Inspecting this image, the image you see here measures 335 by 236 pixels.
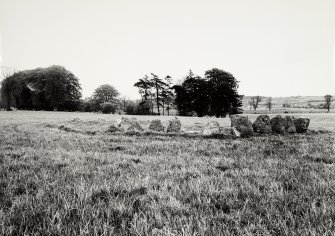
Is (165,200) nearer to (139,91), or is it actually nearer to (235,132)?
(235,132)

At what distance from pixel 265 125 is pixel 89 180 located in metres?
12.3

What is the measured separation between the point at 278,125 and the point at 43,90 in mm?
69647

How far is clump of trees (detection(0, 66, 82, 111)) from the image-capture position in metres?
67.5

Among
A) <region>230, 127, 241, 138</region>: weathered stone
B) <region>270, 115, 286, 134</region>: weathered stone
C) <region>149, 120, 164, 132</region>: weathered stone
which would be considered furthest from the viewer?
<region>149, 120, 164, 132</region>: weathered stone

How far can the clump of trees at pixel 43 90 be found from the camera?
6750 cm

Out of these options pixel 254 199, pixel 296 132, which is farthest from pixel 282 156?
pixel 296 132

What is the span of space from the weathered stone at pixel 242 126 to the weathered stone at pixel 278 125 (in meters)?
2.14

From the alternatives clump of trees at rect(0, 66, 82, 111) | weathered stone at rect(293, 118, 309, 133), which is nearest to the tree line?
clump of trees at rect(0, 66, 82, 111)

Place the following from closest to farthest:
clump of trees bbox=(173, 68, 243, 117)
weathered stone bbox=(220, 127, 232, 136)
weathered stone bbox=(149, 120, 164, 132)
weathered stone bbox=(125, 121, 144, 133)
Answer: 1. weathered stone bbox=(220, 127, 232, 136)
2. weathered stone bbox=(125, 121, 144, 133)
3. weathered stone bbox=(149, 120, 164, 132)
4. clump of trees bbox=(173, 68, 243, 117)

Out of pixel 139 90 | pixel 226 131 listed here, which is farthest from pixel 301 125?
pixel 139 90

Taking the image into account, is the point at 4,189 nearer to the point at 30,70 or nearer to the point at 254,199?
the point at 254,199

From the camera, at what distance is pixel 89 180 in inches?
171

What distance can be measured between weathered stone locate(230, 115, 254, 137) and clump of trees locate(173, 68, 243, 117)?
43.3m

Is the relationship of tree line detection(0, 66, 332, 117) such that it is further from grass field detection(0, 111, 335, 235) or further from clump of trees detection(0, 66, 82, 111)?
grass field detection(0, 111, 335, 235)
